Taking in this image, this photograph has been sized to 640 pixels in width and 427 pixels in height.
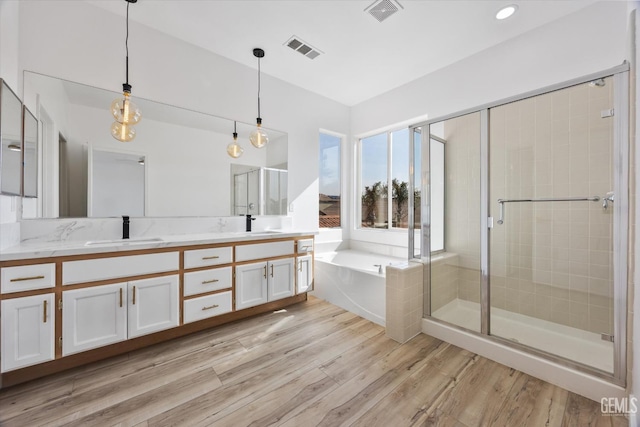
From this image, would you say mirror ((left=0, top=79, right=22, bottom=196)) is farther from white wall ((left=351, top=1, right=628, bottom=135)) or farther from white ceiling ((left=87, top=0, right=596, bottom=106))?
A: white wall ((left=351, top=1, right=628, bottom=135))

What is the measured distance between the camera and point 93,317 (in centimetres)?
176

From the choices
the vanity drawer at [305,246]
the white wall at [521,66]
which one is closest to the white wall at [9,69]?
the vanity drawer at [305,246]

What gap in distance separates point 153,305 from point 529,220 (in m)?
3.31

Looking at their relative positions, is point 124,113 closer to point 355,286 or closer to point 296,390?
point 296,390

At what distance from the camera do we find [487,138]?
214cm

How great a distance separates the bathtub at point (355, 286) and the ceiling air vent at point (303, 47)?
2361 mm

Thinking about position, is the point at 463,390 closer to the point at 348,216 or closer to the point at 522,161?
the point at 522,161

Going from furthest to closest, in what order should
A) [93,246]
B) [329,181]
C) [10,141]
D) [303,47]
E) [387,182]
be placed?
[329,181] → [387,182] → [303,47] → [93,246] → [10,141]

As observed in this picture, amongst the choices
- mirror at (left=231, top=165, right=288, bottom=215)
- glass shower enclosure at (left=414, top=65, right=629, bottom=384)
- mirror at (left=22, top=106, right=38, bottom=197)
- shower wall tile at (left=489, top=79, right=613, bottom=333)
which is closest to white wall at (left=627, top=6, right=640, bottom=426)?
glass shower enclosure at (left=414, top=65, right=629, bottom=384)

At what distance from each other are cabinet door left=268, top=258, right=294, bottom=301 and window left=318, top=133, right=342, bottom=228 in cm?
124

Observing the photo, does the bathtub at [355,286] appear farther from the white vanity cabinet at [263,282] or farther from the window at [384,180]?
the window at [384,180]

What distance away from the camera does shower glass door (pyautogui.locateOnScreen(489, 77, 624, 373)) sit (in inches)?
73.6

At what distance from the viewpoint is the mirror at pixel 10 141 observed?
159 cm

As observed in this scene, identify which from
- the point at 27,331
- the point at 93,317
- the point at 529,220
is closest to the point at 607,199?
the point at 529,220
